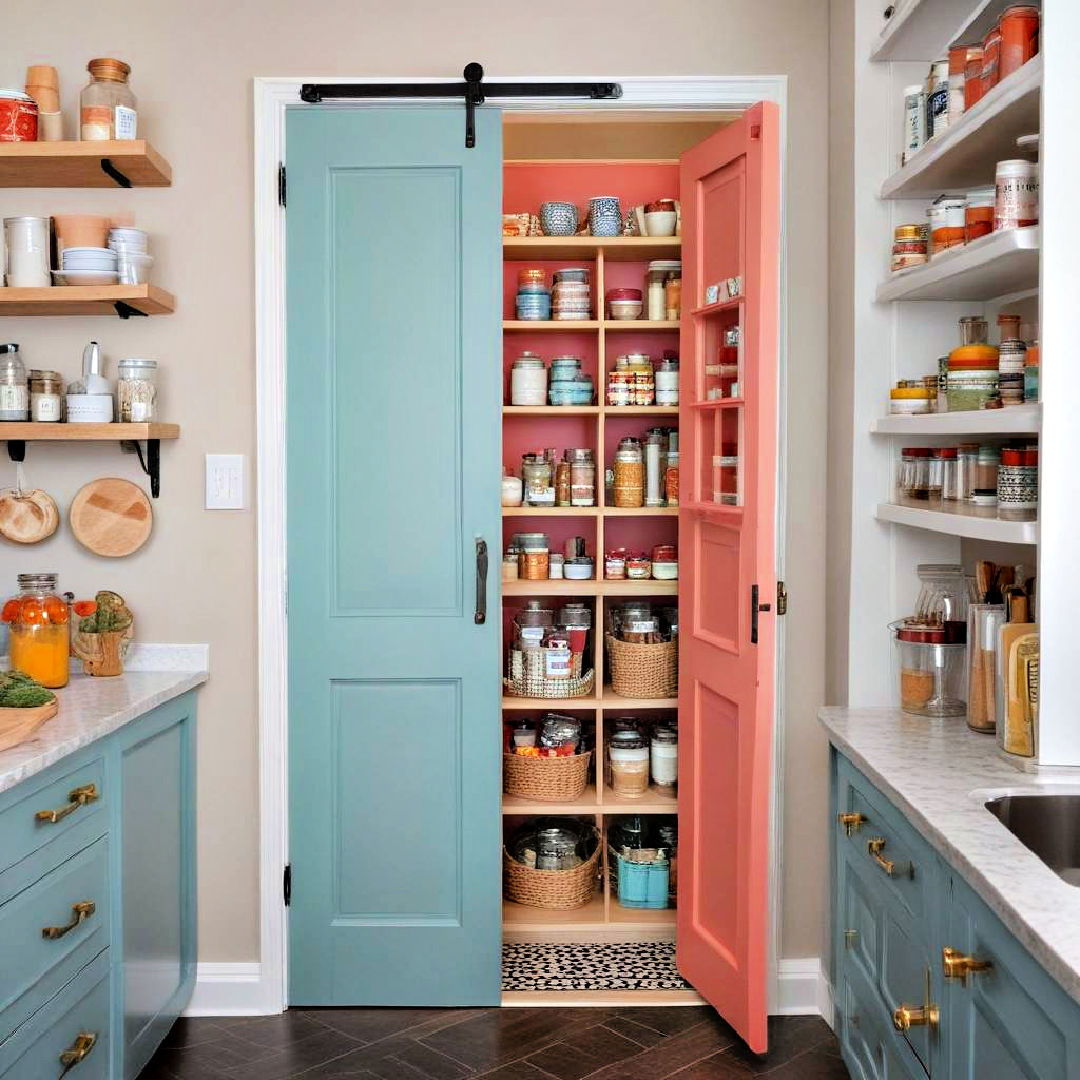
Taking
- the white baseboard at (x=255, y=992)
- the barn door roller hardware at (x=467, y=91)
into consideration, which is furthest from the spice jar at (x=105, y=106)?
the white baseboard at (x=255, y=992)

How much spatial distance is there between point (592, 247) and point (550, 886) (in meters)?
2.03

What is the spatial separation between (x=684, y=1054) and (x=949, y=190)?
7.22 feet

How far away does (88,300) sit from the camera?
283 centimetres

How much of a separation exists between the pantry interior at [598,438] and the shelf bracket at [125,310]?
1134 mm

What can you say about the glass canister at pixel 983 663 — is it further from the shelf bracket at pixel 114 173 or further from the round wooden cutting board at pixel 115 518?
the shelf bracket at pixel 114 173

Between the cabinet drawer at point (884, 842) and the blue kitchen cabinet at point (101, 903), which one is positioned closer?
the cabinet drawer at point (884, 842)

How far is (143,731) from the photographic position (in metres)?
2.68

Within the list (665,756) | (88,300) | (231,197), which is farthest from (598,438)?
(88,300)

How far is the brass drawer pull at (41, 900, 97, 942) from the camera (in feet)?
7.01

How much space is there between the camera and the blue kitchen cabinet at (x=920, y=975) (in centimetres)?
139

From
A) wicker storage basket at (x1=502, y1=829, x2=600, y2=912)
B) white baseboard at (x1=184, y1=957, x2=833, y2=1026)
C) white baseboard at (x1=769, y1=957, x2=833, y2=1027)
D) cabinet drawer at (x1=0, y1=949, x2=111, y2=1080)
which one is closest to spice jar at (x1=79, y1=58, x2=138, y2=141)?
cabinet drawer at (x1=0, y1=949, x2=111, y2=1080)

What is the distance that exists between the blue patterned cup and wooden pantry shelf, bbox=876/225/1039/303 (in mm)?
1106

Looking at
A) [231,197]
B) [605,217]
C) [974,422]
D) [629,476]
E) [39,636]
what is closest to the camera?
[974,422]

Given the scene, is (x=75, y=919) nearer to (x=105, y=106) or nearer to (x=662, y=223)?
(x=105, y=106)
